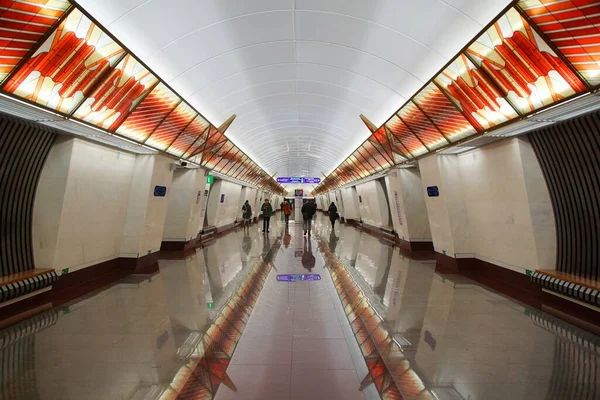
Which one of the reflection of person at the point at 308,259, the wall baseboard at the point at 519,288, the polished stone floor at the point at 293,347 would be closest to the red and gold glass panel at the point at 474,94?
the wall baseboard at the point at 519,288

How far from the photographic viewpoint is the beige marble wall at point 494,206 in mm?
6215

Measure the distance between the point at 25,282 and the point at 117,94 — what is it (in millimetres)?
4190

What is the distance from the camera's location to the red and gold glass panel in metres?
5.50

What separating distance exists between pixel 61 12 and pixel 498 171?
9230 mm

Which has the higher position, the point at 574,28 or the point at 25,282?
the point at 574,28

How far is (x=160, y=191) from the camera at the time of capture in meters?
9.43

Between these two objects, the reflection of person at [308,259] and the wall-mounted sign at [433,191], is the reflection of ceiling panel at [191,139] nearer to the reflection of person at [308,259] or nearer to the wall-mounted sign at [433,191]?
the reflection of person at [308,259]

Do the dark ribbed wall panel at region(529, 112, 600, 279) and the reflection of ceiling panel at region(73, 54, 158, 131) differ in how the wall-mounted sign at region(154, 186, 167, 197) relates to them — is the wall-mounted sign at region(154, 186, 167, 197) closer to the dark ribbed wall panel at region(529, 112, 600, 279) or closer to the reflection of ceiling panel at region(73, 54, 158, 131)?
the reflection of ceiling panel at region(73, 54, 158, 131)

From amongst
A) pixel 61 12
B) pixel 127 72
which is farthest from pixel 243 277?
pixel 61 12

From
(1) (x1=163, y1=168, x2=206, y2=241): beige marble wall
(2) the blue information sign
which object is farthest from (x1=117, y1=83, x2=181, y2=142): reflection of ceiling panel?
(2) the blue information sign

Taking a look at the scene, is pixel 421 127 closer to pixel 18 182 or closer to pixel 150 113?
pixel 150 113

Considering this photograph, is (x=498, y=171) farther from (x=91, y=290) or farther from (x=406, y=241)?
(x=91, y=290)

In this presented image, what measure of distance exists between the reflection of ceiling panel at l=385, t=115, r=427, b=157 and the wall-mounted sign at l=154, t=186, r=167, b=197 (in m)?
8.27

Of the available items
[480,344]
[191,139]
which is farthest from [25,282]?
[480,344]
